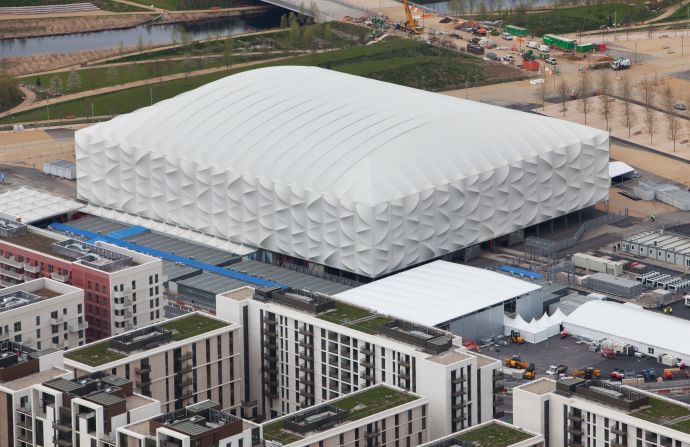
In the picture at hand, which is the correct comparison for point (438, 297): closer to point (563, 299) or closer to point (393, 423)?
point (563, 299)

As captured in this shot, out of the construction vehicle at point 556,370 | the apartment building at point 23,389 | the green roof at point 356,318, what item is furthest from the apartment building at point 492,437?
the construction vehicle at point 556,370

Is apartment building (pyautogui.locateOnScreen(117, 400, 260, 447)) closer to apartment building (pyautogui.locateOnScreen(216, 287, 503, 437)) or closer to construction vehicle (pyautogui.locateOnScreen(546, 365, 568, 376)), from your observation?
apartment building (pyautogui.locateOnScreen(216, 287, 503, 437))

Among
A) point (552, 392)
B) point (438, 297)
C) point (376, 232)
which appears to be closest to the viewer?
point (552, 392)

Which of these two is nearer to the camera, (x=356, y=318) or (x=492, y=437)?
(x=492, y=437)

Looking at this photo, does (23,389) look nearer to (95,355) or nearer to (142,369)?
(95,355)

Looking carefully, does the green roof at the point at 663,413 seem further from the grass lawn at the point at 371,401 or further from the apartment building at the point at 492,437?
the grass lawn at the point at 371,401

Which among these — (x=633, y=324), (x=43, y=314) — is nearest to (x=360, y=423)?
(x=43, y=314)

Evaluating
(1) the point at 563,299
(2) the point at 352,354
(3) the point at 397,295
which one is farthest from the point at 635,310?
(2) the point at 352,354
